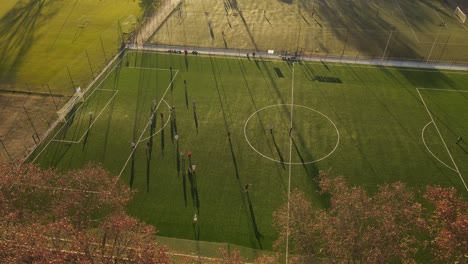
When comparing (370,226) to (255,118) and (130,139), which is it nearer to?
(255,118)

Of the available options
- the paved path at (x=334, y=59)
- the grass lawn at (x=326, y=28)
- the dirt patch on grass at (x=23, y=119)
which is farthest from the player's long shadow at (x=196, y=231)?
the grass lawn at (x=326, y=28)

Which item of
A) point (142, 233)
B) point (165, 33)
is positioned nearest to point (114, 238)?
point (142, 233)

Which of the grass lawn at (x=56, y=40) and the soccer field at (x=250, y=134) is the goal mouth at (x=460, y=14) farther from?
the grass lawn at (x=56, y=40)

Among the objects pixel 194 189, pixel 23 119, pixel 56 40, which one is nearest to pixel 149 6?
pixel 56 40

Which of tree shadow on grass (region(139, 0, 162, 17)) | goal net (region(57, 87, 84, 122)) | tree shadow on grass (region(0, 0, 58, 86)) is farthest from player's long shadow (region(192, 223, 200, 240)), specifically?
tree shadow on grass (region(139, 0, 162, 17))

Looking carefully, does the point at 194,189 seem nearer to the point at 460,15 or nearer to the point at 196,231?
the point at 196,231

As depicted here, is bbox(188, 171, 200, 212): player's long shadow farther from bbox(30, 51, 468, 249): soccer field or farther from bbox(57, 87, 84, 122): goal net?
bbox(57, 87, 84, 122): goal net

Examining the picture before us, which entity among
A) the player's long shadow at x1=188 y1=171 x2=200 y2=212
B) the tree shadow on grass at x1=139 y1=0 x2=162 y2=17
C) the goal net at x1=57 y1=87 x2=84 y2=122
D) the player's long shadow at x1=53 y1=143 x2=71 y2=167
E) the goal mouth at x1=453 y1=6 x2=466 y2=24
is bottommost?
the player's long shadow at x1=53 y1=143 x2=71 y2=167
